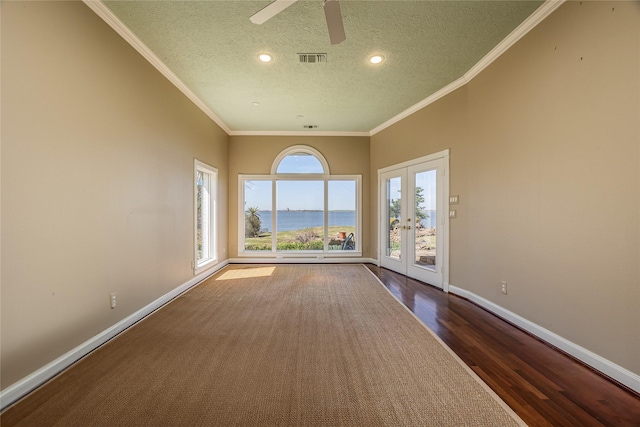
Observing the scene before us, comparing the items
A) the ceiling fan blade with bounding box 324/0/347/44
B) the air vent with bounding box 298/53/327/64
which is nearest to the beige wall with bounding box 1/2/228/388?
the air vent with bounding box 298/53/327/64

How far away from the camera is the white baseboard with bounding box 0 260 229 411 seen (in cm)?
158

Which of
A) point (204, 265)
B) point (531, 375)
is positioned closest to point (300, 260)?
point (204, 265)

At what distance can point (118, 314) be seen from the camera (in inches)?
97.6

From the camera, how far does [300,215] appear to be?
5898mm

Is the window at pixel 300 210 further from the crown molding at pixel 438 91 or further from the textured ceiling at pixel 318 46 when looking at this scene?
the textured ceiling at pixel 318 46

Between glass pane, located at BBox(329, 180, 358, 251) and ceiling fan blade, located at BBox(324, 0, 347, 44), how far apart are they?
3993mm

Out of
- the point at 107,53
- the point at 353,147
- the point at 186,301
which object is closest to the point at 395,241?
the point at 353,147

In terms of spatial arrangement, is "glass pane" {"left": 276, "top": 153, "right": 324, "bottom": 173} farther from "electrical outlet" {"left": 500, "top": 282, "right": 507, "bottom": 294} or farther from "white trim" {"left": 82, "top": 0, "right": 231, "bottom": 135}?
"electrical outlet" {"left": 500, "top": 282, "right": 507, "bottom": 294}

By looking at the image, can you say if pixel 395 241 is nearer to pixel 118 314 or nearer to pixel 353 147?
pixel 353 147

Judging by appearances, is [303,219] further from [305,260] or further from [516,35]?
[516,35]

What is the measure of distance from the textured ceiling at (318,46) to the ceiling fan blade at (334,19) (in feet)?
1.64

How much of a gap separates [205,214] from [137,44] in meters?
2.78

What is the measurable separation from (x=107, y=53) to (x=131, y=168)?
3.38 ft

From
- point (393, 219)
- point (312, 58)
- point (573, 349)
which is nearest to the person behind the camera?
point (573, 349)
